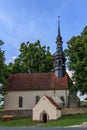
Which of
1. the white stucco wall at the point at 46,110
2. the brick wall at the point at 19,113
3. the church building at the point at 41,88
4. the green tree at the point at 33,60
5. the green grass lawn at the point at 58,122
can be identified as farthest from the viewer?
the green tree at the point at 33,60

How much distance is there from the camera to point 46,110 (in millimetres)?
57375

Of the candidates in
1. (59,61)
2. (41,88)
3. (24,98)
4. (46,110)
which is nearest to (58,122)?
(46,110)

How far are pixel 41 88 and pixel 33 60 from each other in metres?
11.0

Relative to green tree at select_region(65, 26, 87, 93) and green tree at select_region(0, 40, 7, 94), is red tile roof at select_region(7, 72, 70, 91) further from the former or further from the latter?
green tree at select_region(65, 26, 87, 93)

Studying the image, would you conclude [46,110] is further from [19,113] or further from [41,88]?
[41,88]

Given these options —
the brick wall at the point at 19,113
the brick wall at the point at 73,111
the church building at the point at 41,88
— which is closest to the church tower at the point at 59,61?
the church building at the point at 41,88

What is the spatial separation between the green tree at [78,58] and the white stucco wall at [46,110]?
17.7ft

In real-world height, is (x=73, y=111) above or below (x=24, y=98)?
below

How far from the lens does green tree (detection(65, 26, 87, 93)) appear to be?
5847 centimetres

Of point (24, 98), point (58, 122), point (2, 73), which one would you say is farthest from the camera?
point (24, 98)

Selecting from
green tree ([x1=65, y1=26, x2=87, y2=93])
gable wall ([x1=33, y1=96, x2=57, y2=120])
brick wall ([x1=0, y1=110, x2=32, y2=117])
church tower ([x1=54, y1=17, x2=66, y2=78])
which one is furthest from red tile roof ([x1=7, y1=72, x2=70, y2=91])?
gable wall ([x1=33, y1=96, x2=57, y2=120])

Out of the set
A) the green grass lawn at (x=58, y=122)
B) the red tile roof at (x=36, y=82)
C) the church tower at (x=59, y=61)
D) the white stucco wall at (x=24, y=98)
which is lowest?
the green grass lawn at (x=58, y=122)

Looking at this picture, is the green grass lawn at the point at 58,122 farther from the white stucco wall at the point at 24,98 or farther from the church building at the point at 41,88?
the white stucco wall at the point at 24,98

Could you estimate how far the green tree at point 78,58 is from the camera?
58.5 metres
